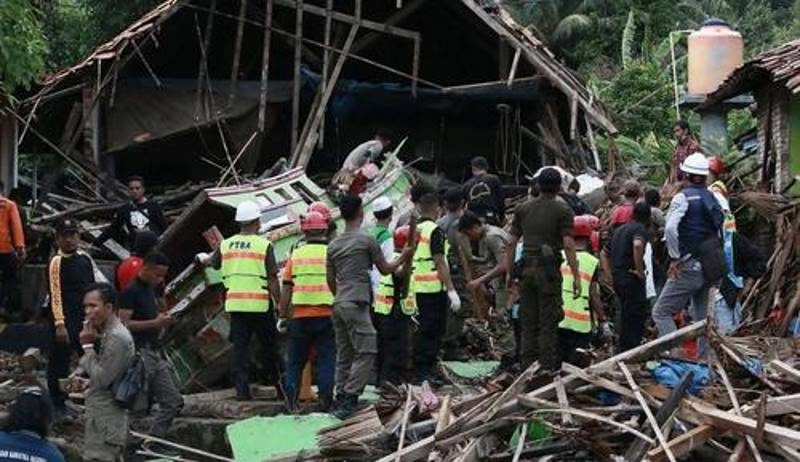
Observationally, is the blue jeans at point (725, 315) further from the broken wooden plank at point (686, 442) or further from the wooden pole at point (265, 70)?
the wooden pole at point (265, 70)

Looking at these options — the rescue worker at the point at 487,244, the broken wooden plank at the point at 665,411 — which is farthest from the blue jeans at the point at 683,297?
the broken wooden plank at the point at 665,411

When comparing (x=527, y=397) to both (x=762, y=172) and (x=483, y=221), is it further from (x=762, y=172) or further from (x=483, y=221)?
(x=762, y=172)

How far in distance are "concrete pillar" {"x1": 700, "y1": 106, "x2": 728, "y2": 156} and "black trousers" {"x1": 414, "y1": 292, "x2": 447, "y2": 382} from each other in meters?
8.28

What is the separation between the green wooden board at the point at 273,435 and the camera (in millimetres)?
11594

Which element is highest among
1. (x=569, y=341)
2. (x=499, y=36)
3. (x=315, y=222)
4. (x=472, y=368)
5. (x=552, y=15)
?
(x=552, y=15)

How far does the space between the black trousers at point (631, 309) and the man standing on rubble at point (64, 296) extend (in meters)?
4.70

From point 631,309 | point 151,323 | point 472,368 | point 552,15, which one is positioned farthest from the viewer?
point 552,15

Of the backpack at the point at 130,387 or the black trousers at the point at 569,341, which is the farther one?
the black trousers at the point at 569,341

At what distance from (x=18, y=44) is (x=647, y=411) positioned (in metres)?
8.93

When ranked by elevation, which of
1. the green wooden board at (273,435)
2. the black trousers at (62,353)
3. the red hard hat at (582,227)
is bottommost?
the green wooden board at (273,435)

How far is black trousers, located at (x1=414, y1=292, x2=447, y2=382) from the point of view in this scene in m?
14.3

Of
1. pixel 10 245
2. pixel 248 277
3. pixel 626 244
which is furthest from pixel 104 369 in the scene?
pixel 10 245

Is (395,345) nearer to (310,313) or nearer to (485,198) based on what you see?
(310,313)

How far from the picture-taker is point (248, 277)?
1403 cm
